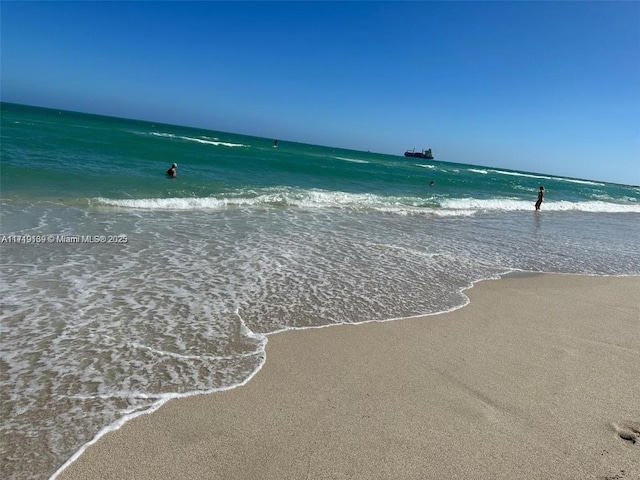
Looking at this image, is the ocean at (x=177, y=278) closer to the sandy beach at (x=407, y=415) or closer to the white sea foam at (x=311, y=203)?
the white sea foam at (x=311, y=203)

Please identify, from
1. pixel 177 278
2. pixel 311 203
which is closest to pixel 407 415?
pixel 177 278

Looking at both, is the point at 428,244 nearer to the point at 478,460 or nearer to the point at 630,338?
the point at 630,338

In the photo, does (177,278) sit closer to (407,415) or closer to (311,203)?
(407,415)

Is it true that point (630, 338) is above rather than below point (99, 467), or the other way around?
above

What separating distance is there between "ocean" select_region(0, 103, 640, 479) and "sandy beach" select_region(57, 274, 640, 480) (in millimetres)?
384

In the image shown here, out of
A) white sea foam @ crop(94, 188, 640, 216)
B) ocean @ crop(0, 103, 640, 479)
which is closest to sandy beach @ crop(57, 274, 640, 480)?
ocean @ crop(0, 103, 640, 479)

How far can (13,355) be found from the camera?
12.9 feet

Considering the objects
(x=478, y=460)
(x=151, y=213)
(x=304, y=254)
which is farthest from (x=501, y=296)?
(x=151, y=213)

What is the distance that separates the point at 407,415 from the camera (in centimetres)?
341

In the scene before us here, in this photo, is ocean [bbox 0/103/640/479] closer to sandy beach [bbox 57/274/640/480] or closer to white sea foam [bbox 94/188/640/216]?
white sea foam [bbox 94/188/640/216]

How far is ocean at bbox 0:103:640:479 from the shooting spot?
349cm

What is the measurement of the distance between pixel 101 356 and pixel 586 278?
9174 millimetres

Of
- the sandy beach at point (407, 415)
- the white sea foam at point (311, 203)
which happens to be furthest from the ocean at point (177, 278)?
the sandy beach at point (407, 415)

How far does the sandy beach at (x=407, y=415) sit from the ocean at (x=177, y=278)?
1.26 ft
